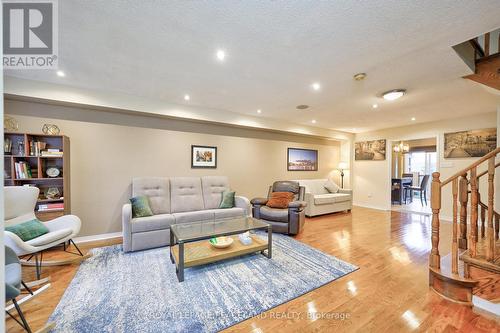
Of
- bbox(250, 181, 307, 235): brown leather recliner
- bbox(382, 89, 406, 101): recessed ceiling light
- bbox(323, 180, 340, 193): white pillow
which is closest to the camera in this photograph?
bbox(382, 89, 406, 101): recessed ceiling light

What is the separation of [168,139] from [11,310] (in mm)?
2932

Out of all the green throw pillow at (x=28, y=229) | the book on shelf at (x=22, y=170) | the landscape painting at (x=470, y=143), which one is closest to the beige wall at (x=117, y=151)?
the book on shelf at (x=22, y=170)

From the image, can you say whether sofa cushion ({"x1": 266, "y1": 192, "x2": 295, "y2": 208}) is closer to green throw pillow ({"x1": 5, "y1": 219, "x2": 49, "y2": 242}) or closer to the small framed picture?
the small framed picture

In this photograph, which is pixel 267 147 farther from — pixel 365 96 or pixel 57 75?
pixel 57 75

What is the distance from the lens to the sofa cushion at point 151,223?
2887 mm

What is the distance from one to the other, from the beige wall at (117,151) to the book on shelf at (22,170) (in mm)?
494

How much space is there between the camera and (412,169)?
27.5 ft

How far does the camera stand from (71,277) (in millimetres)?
2238

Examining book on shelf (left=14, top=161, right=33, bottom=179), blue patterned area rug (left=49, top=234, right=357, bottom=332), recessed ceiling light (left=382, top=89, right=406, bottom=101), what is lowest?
blue patterned area rug (left=49, top=234, right=357, bottom=332)

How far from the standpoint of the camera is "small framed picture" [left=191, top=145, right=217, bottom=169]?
168 inches

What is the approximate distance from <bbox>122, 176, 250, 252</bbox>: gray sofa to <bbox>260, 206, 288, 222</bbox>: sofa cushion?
1.01ft

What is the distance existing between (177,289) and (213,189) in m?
2.20

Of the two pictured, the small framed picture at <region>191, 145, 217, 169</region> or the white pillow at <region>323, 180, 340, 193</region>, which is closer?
the small framed picture at <region>191, 145, 217, 169</region>

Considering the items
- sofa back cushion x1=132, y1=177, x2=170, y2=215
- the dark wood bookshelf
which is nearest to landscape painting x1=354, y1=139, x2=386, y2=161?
sofa back cushion x1=132, y1=177, x2=170, y2=215
